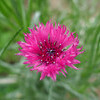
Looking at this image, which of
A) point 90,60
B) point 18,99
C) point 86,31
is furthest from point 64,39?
point 18,99

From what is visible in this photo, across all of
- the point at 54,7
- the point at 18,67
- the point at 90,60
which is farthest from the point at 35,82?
the point at 54,7

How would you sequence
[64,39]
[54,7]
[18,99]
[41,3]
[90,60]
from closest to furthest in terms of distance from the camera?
[64,39] < [90,60] < [41,3] < [18,99] < [54,7]

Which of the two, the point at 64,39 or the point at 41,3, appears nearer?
the point at 64,39

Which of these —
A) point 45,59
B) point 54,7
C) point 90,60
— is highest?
point 54,7

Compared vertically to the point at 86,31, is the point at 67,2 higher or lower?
higher

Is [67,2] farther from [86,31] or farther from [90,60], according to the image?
[90,60]

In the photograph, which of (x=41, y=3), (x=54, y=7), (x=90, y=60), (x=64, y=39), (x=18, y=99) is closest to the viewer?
(x=64, y=39)
